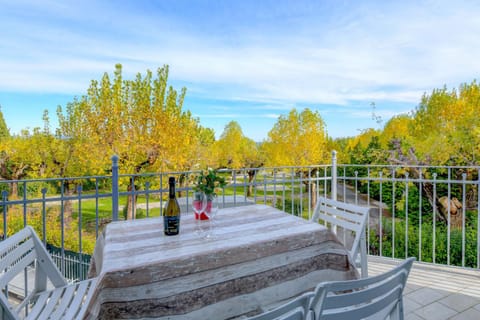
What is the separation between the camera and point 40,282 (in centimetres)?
175

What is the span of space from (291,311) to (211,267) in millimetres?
591

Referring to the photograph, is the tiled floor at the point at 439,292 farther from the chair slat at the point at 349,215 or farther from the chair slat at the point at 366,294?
the chair slat at the point at 366,294

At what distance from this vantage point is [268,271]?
149cm

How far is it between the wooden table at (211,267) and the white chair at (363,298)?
1.50 feet

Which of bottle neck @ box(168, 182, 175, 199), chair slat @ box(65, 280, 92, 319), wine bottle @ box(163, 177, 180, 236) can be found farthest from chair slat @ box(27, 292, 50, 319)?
bottle neck @ box(168, 182, 175, 199)

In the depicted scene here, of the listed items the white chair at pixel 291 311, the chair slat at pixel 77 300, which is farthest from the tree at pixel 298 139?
the white chair at pixel 291 311

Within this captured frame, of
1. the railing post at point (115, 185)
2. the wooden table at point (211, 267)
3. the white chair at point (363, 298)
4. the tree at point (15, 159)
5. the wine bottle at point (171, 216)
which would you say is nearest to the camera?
the white chair at point (363, 298)

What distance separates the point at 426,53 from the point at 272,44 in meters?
3.62

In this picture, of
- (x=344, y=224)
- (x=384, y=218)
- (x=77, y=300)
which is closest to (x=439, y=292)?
(x=344, y=224)

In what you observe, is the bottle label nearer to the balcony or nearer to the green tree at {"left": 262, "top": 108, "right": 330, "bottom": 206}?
the balcony

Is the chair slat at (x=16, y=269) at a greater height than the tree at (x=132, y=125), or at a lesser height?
lesser

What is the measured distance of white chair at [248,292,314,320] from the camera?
776 millimetres

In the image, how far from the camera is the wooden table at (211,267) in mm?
1184

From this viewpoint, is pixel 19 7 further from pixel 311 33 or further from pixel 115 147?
pixel 311 33
